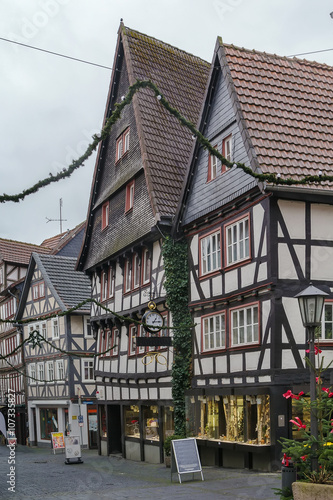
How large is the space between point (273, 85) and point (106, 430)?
17257mm

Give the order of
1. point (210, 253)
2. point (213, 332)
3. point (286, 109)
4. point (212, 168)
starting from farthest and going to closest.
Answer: point (212, 168)
point (210, 253)
point (213, 332)
point (286, 109)

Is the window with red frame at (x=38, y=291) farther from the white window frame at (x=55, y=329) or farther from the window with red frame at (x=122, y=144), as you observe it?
the window with red frame at (x=122, y=144)

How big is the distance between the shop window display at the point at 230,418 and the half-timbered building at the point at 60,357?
59.0ft

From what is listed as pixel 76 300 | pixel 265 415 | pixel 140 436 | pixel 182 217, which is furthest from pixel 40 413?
pixel 265 415

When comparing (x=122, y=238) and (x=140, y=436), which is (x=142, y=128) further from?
(x=140, y=436)

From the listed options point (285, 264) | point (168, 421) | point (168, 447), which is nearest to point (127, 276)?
point (168, 421)

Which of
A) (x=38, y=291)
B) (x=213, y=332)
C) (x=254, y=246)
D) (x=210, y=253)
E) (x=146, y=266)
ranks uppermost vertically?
(x=254, y=246)

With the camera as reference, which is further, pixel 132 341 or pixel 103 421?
pixel 103 421

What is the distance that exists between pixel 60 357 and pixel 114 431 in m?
13.3

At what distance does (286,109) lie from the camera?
21281 millimetres

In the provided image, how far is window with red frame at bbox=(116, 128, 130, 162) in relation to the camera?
28.8 metres

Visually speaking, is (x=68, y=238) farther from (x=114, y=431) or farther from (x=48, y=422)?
(x=114, y=431)

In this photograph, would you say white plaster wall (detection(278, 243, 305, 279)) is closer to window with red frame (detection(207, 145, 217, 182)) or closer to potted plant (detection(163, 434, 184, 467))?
window with red frame (detection(207, 145, 217, 182))

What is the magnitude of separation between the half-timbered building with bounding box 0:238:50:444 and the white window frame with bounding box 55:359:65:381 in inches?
276
